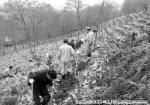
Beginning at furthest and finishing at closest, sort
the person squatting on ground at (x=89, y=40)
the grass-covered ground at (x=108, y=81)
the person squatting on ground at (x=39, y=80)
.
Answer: the person squatting on ground at (x=89, y=40)
the grass-covered ground at (x=108, y=81)
the person squatting on ground at (x=39, y=80)

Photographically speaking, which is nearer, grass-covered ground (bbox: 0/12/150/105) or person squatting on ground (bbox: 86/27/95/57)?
grass-covered ground (bbox: 0/12/150/105)

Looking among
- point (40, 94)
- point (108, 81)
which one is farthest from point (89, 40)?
point (40, 94)

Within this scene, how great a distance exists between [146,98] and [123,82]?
4.00 feet

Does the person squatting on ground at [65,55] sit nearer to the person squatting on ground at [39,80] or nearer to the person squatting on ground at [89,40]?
the person squatting on ground at [39,80]

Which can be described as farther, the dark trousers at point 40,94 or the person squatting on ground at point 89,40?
the person squatting on ground at point 89,40

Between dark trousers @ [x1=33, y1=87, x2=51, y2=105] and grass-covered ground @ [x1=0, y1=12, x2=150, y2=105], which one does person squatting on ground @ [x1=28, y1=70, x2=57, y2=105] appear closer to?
dark trousers @ [x1=33, y1=87, x2=51, y2=105]

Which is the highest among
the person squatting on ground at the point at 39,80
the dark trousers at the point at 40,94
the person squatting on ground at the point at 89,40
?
the person squatting on ground at the point at 89,40

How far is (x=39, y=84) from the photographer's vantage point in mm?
5754

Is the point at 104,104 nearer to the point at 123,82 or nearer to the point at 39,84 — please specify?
the point at 123,82

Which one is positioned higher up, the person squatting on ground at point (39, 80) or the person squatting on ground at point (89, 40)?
the person squatting on ground at point (89, 40)

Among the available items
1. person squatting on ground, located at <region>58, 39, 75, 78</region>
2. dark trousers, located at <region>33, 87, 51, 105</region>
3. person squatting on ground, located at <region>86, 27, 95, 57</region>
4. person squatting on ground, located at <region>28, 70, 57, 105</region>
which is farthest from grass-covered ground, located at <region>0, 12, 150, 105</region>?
person squatting on ground, located at <region>28, 70, 57, 105</region>

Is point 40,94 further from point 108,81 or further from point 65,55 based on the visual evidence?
point 108,81

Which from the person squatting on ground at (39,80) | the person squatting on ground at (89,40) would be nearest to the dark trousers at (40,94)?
the person squatting on ground at (39,80)

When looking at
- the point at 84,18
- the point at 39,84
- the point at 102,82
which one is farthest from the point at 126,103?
the point at 84,18
